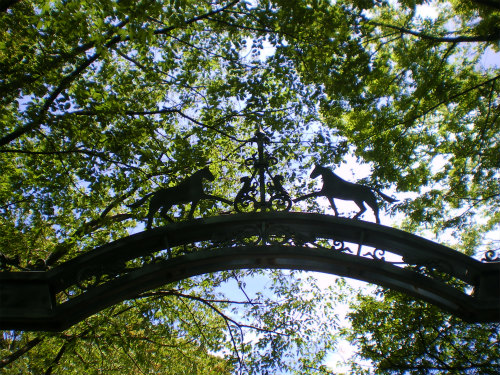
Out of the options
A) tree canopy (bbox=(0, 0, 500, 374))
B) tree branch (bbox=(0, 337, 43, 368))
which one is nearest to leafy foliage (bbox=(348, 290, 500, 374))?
tree canopy (bbox=(0, 0, 500, 374))

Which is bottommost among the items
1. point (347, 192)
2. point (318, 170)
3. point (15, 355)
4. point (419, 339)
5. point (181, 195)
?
point (419, 339)

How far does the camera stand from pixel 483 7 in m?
7.49

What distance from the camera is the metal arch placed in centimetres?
380

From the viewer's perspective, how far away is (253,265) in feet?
Answer: 13.8

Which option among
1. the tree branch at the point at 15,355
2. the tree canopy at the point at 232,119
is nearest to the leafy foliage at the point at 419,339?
the tree canopy at the point at 232,119

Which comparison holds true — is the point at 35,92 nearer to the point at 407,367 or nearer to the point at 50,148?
the point at 50,148

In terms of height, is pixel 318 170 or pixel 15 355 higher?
pixel 15 355

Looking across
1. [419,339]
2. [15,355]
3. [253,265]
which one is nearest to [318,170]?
[253,265]

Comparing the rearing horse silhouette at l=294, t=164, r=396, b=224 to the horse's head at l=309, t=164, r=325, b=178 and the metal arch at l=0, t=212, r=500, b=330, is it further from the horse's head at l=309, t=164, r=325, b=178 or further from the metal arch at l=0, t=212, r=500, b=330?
the metal arch at l=0, t=212, r=500, b=330

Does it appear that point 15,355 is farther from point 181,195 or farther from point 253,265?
point 253,265

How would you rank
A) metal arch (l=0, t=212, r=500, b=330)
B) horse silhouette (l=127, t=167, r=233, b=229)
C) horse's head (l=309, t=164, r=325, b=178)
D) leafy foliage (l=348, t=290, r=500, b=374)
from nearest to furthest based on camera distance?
metal arch (l=0, t=212, r=500, b=330), horse silhouette (l=127, t=167, r=233, b=229), horse's head (l=309, t=164, r=325, b=178), leafy foliage (l=348, t=290, r=500, b=374)

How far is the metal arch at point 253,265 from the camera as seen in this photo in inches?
150

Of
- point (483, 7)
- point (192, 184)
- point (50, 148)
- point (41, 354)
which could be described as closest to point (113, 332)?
point (41, 354)

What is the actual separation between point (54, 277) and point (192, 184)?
6.14 feet
